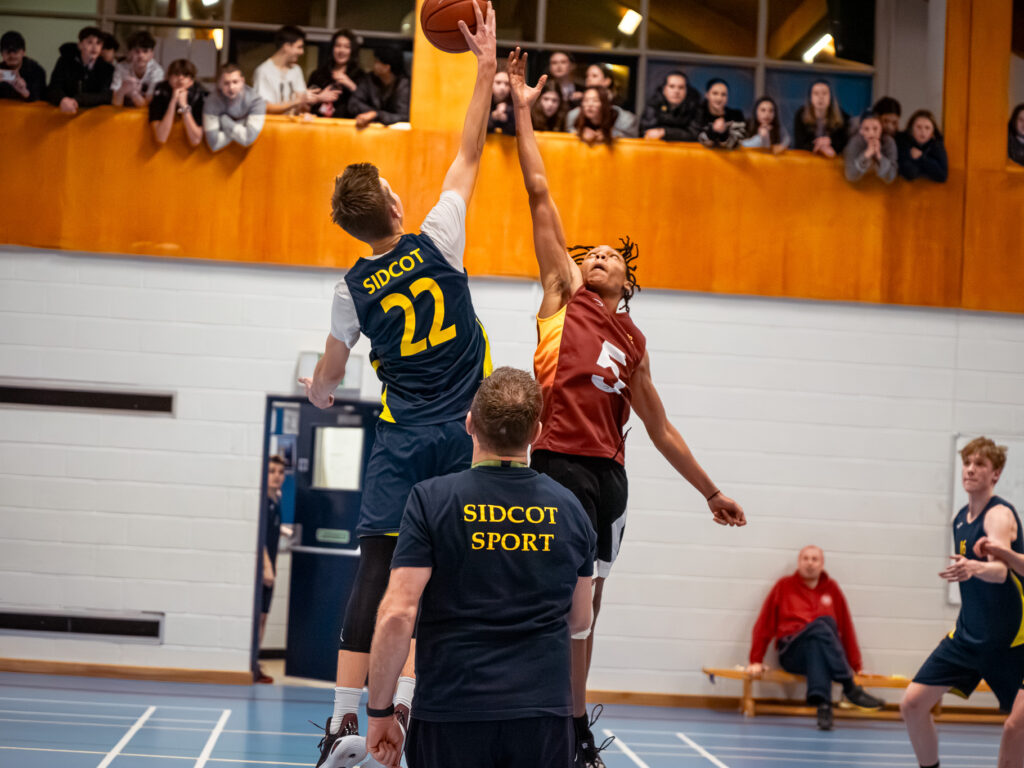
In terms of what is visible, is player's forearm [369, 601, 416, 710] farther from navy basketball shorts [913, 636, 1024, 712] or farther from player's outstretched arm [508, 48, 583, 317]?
navy basketball shorts [913, 636, 1024, 712]

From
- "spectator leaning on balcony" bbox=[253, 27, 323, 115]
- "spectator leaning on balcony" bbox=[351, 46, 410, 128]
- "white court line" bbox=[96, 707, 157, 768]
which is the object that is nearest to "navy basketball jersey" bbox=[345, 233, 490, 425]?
"white court line" bbox=[96, 707, 157, 768]

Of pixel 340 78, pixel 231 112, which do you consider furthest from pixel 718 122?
pixel 231 112

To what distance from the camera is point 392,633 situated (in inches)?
109

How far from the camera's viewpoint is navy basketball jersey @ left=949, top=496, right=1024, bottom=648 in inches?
213

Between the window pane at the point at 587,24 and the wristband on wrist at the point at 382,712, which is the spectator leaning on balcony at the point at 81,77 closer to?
the window pane at the point at 587,24

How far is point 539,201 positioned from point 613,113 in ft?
17.0

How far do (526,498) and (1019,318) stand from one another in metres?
8.16

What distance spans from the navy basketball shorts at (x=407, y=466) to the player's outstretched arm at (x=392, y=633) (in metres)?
1.07

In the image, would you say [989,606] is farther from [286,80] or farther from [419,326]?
[286,80]

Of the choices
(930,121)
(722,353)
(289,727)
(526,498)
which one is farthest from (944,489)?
(526,498)

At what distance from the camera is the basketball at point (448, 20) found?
4676 mm

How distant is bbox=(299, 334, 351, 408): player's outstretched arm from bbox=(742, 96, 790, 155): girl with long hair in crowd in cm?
632

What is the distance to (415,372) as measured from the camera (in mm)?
4008

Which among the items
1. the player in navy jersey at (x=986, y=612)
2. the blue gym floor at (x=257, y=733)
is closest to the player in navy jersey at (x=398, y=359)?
the blue gym floor at (x=257, y=733)
